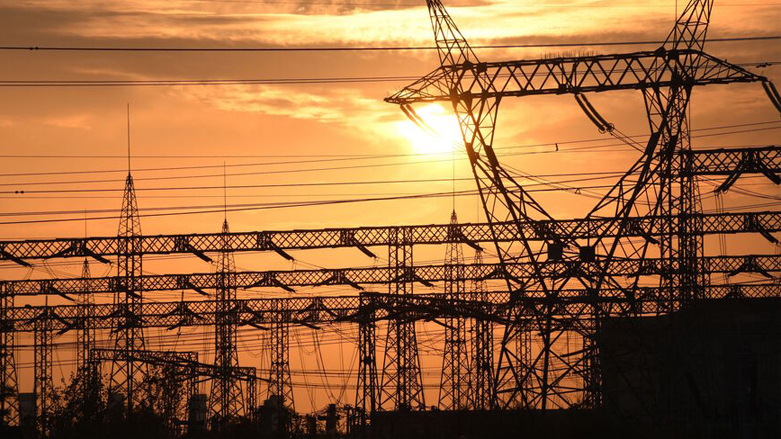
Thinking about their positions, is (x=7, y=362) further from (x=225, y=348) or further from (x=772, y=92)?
(x=772, y=92)

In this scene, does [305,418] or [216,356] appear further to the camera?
[216,356]

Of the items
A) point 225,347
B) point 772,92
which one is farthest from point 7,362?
point 772,92

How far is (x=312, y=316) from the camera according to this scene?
59219 mm

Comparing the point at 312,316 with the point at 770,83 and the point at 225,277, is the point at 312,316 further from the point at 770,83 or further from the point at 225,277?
the point at 770,83

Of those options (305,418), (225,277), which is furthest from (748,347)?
(225,277)

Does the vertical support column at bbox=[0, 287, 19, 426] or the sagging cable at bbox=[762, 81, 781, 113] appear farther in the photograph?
the vertical support column at bbox=[0, 287, 19, 426]

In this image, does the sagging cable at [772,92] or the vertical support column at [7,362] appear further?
the vertical support column at [7,362]

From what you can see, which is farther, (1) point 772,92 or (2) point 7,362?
(2) point 7,362

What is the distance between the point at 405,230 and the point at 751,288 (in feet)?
77.7

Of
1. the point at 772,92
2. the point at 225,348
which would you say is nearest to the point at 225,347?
the point at 225,348

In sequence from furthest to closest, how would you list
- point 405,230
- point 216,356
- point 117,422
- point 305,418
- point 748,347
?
point 216,356 → point 305,418 → point 405,230 → point 748,347 → point 117,422

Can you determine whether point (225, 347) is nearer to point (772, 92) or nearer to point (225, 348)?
point (225, 348)

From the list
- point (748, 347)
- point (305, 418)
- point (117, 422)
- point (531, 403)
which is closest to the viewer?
point (531, 403)

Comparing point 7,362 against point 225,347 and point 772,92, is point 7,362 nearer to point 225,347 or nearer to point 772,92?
point 225,347
